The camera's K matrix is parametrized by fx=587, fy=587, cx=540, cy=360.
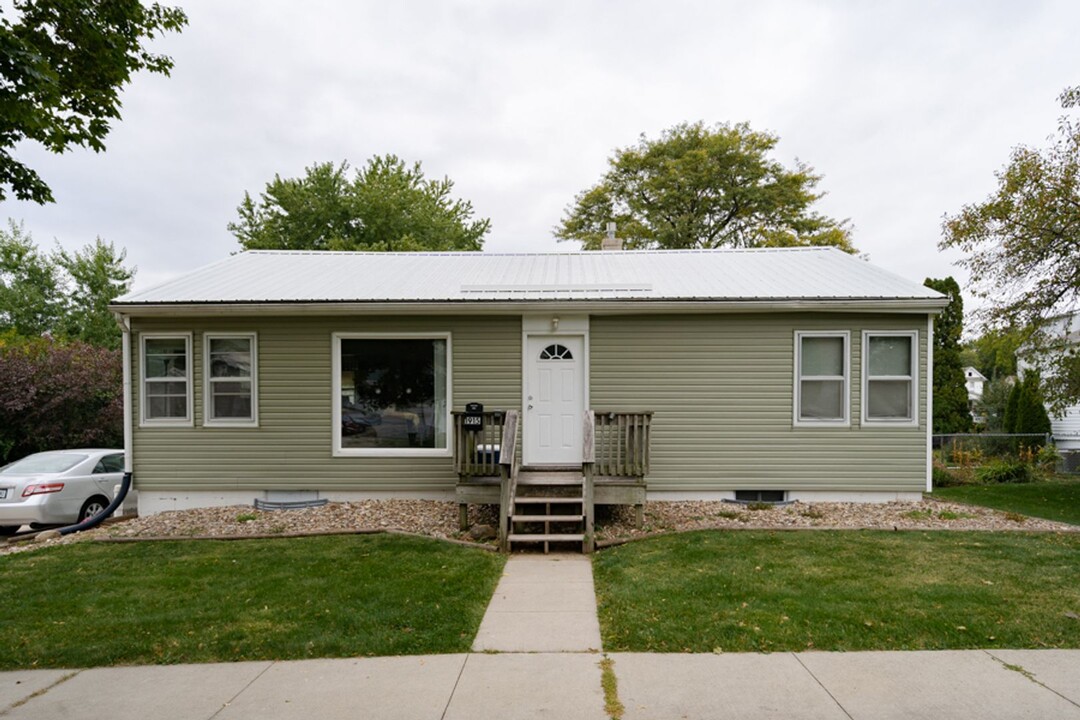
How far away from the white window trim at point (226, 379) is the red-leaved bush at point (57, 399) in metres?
7.55

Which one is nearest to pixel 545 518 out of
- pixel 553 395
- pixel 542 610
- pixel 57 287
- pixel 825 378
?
pixel 542 610

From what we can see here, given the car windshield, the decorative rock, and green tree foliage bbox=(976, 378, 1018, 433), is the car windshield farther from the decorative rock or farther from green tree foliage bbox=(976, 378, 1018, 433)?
green tree foliage bbox=(976, 378, 1018, 433)

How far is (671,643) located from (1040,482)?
12.8 meters

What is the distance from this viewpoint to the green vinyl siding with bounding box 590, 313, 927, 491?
868 cm

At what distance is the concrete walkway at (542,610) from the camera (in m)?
4.15

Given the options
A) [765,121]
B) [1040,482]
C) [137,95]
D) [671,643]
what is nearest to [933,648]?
[671,643]

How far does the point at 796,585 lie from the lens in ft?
16.8

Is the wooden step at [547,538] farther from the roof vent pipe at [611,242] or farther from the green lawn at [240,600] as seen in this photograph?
the roof vent pipe at [611,242]

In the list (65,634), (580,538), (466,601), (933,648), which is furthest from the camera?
(580,538)

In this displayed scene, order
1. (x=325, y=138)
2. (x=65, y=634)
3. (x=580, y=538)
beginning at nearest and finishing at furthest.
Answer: (x=65, y=634) < (x=580, y=538) < (x=325, y=138)

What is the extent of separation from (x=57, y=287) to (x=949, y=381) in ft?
126

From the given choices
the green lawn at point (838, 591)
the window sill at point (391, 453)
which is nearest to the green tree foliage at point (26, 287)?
the window sill at point (391, 453)

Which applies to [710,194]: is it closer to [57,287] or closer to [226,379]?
[226,379]

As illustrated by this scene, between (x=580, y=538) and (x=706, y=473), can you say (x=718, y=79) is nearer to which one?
(x=706, y=473)
